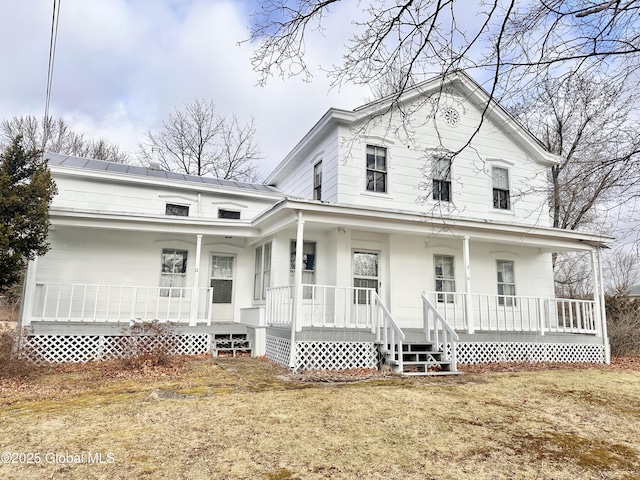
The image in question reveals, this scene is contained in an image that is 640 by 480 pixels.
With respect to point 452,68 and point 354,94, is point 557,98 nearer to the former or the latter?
point 452,68

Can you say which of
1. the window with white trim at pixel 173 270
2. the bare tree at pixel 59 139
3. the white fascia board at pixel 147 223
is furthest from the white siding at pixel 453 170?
the bare tree at pixel 59 139

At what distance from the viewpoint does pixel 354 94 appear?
4840 millimetres

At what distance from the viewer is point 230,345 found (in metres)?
10.6

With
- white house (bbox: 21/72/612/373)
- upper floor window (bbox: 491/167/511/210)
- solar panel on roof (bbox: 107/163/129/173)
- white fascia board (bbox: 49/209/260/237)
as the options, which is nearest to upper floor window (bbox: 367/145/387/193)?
white house (bbox: 21/72/612/373)

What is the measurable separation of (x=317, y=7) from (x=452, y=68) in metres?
1.60

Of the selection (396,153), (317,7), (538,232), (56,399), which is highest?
(396,153)

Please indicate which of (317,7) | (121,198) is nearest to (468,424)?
(317,7)

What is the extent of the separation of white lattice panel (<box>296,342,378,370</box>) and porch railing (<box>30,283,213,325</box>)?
3.13m

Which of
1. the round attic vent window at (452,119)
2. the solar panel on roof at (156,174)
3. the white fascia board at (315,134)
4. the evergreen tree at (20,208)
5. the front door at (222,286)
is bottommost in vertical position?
the front door at (222,286)

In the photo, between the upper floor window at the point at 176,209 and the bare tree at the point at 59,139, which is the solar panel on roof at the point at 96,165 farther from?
the bare tree at the point at 59,139

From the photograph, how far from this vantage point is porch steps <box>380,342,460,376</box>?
8.40 metres

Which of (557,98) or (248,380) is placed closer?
(557,98)

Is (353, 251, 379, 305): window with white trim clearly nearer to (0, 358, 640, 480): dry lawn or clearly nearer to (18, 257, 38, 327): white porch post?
(0, 358, 640, 480): dry lawn

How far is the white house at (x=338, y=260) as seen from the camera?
9188 mm
